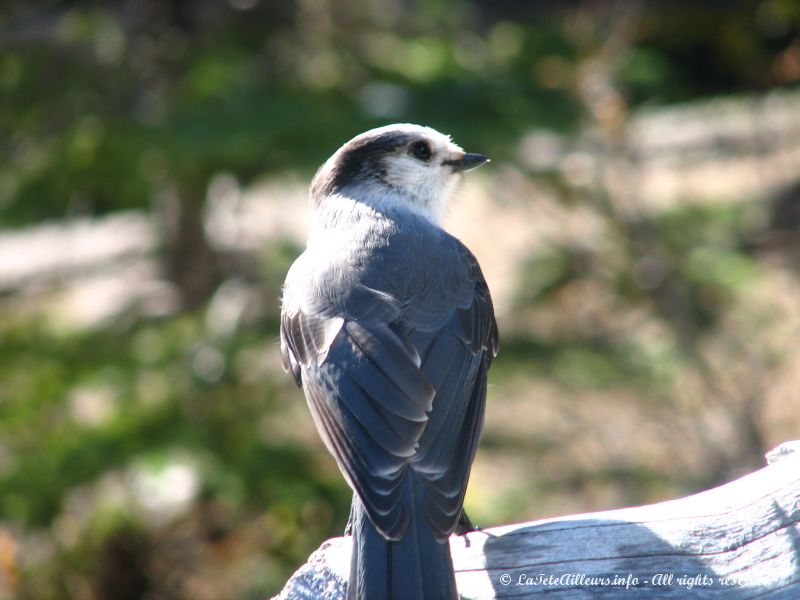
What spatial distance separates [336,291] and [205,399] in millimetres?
2051

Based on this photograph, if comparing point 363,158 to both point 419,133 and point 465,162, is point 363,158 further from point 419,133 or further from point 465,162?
point 465,162

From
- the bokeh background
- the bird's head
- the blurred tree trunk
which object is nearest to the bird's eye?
the bird's head

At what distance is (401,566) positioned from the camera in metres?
2.90

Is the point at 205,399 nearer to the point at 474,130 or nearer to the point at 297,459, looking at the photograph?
the point at 297,459

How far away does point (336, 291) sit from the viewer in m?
3.73

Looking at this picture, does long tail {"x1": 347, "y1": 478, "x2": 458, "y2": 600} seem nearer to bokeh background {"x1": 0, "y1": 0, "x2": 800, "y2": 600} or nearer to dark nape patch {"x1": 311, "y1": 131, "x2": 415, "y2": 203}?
dark nape patch {"x1": 311, "y1": 131, "x2": 415, "y2": 203}

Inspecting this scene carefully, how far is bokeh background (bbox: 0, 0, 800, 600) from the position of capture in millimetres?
5426

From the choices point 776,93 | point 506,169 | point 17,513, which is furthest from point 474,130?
point 776,93

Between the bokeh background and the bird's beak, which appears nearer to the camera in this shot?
the bird's beak

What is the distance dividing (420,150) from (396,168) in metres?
0.13

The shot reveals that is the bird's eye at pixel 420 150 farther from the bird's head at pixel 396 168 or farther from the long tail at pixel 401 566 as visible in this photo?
the long tail at pixel 401 566

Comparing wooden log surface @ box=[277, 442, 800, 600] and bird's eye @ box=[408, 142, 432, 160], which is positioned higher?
bird's eye @ box=[408, 142, 432, 160]

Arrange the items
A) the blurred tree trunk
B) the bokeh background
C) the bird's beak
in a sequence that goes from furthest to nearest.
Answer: the blurred tree trunk
the bokeh background
the bird's beak

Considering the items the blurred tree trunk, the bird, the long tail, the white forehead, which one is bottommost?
the long tail
